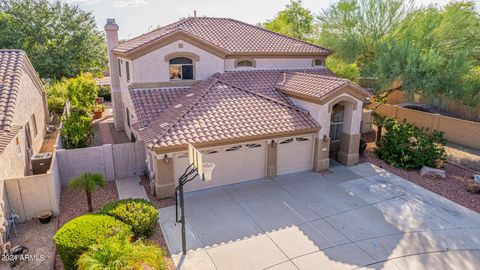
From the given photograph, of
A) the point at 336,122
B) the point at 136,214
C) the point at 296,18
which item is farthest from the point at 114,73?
the point at 296,18

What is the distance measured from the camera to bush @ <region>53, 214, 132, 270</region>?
27.7 feet

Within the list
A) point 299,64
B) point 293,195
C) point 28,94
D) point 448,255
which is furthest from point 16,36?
point 448,255

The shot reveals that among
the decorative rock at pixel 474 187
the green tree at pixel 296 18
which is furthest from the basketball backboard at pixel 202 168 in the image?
the green tree at pixel 296 18

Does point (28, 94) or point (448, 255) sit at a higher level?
point (28, 94)

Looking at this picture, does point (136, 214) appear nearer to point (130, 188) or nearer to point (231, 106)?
point (130, 188)

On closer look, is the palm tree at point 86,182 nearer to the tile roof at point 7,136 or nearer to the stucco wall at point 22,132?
the stucco wall at point 22,132

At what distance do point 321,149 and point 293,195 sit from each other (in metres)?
3.56

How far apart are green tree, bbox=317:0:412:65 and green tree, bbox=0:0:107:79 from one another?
92.1 ft

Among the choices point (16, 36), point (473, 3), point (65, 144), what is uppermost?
point (473, 3)

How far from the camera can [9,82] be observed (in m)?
14.3

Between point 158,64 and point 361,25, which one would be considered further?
point 361,25

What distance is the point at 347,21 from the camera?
23984mm

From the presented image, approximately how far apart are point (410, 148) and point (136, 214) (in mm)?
14958

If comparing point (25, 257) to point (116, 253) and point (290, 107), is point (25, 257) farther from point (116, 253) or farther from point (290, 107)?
point (290, 107)
